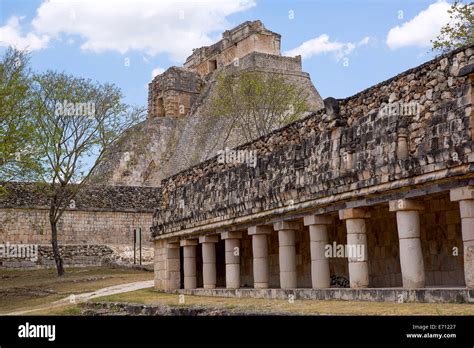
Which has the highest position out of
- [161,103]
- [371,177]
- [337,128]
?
[161,103]

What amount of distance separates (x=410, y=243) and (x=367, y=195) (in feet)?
4.52

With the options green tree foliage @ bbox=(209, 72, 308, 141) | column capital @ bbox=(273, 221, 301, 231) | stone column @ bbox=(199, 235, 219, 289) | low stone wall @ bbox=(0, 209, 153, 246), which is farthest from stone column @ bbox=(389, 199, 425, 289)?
green tree foliage @ bbox=(209, 72, 308, 141)

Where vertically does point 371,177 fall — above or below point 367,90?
below

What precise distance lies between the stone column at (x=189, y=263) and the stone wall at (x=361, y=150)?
1695 mm

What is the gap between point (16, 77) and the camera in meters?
25.9

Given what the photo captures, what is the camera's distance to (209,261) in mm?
22047

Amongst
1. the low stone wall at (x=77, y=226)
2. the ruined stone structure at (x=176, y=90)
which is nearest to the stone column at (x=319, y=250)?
the low stone wall at (x=77, y=226)

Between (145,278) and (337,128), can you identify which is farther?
(145,278)

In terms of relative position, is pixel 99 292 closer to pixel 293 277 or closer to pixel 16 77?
pixel 16 77

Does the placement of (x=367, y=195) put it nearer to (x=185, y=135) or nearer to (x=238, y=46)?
(x=185, y=135)

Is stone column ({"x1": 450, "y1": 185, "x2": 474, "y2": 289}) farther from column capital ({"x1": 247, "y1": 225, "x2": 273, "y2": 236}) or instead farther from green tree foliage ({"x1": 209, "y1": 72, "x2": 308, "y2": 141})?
green tree foliage ({"x1": 209, "y1": 72, "x2": 308, "y2": 141})

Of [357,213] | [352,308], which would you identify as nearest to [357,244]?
[357,213]

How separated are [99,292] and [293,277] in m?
10.4

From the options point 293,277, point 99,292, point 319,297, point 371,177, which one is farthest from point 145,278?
point 371,177
